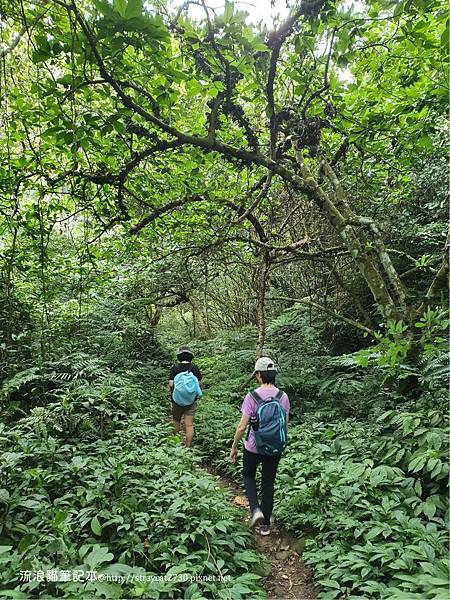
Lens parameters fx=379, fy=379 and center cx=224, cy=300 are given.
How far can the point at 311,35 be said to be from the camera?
342cm

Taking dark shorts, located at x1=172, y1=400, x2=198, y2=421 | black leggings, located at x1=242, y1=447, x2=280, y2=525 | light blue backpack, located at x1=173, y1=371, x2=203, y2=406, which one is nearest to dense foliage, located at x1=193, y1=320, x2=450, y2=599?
black leggings, located at x1=242, y1=447, x2=280, y2=525

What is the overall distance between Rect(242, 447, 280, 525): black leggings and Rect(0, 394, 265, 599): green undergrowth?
0.29m

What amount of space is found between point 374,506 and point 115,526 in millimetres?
2481

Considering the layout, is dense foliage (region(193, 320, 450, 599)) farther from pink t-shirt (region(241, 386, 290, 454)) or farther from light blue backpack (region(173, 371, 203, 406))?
light blue backpack (region(173, 371, 203, 406))

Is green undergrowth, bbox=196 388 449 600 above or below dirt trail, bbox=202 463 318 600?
above

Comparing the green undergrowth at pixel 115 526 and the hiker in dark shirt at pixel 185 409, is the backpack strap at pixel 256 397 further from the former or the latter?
the hiker in dark shirt at pixel 185 409

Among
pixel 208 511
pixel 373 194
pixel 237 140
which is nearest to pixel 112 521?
pixel 208 511

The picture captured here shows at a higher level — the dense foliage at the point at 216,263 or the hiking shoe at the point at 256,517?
the dense foliage at the point at 216,263

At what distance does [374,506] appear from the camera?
3.70 metres

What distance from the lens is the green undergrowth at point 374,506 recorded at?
9.72 ft

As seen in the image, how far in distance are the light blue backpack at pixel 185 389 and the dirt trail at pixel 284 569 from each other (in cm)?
253

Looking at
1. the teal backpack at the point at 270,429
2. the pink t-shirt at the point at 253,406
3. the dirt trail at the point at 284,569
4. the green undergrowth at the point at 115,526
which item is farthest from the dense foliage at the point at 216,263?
the teal backpack at the point at 270,429

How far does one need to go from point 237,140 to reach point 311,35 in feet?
8.56

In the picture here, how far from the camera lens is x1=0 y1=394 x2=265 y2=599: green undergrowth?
272 centimetres
